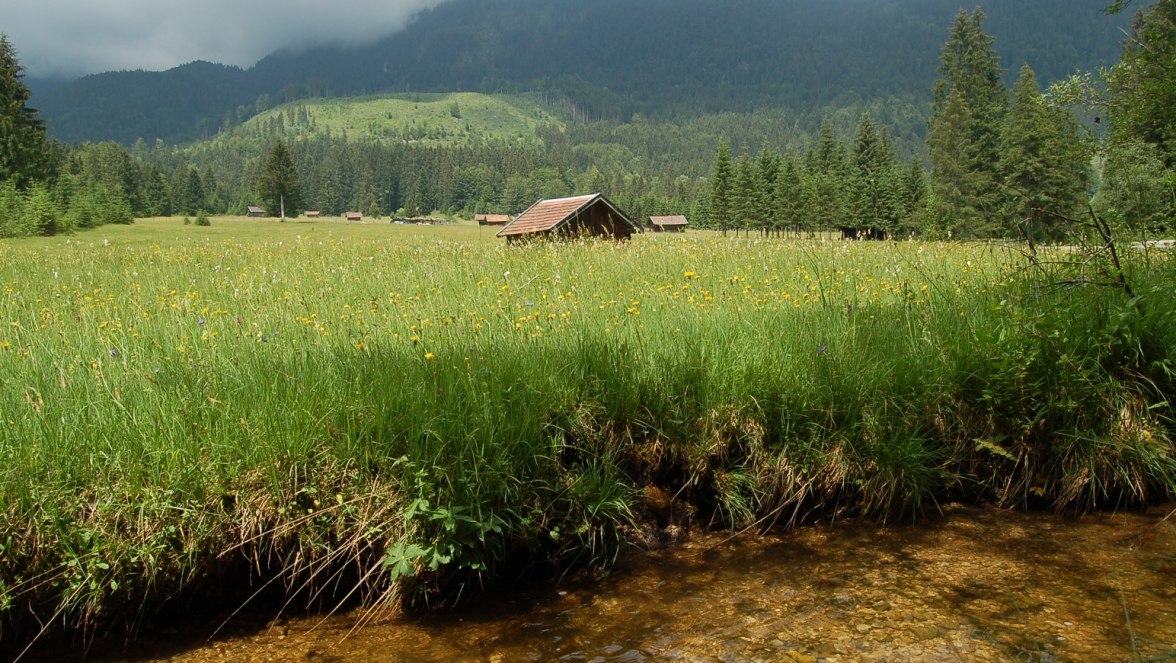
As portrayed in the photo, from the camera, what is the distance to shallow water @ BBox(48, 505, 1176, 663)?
11.2 ft

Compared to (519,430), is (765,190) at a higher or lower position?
higher

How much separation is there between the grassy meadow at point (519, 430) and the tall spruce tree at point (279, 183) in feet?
402

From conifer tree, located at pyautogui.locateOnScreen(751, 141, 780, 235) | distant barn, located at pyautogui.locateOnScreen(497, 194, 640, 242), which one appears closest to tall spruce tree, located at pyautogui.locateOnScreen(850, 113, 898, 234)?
conifer tree, located at pyautogui.locateOnScreen(751, 141, 780, 235)

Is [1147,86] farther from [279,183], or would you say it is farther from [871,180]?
[279,183]

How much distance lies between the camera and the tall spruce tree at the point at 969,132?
55.5 m

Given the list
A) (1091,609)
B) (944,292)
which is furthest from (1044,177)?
(1091,609)

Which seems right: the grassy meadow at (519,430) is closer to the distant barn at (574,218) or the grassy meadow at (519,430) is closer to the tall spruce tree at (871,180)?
the distant barn at (574,218)

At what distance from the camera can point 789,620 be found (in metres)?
3.69

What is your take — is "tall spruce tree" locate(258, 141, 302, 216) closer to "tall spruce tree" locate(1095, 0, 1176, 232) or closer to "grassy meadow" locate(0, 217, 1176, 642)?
"tall spruce tree" locate(1095, 0, 1176, 232)

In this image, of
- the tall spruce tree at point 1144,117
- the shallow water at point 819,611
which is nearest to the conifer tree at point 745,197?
the tall spruce tree at point 1144,117

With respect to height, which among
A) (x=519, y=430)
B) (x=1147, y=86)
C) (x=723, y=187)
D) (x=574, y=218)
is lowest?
(x=519, y=430)

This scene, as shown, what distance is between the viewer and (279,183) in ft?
387

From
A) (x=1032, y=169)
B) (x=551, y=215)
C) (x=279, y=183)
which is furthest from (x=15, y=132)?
(x=1032, y=169)

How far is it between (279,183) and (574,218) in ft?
365
